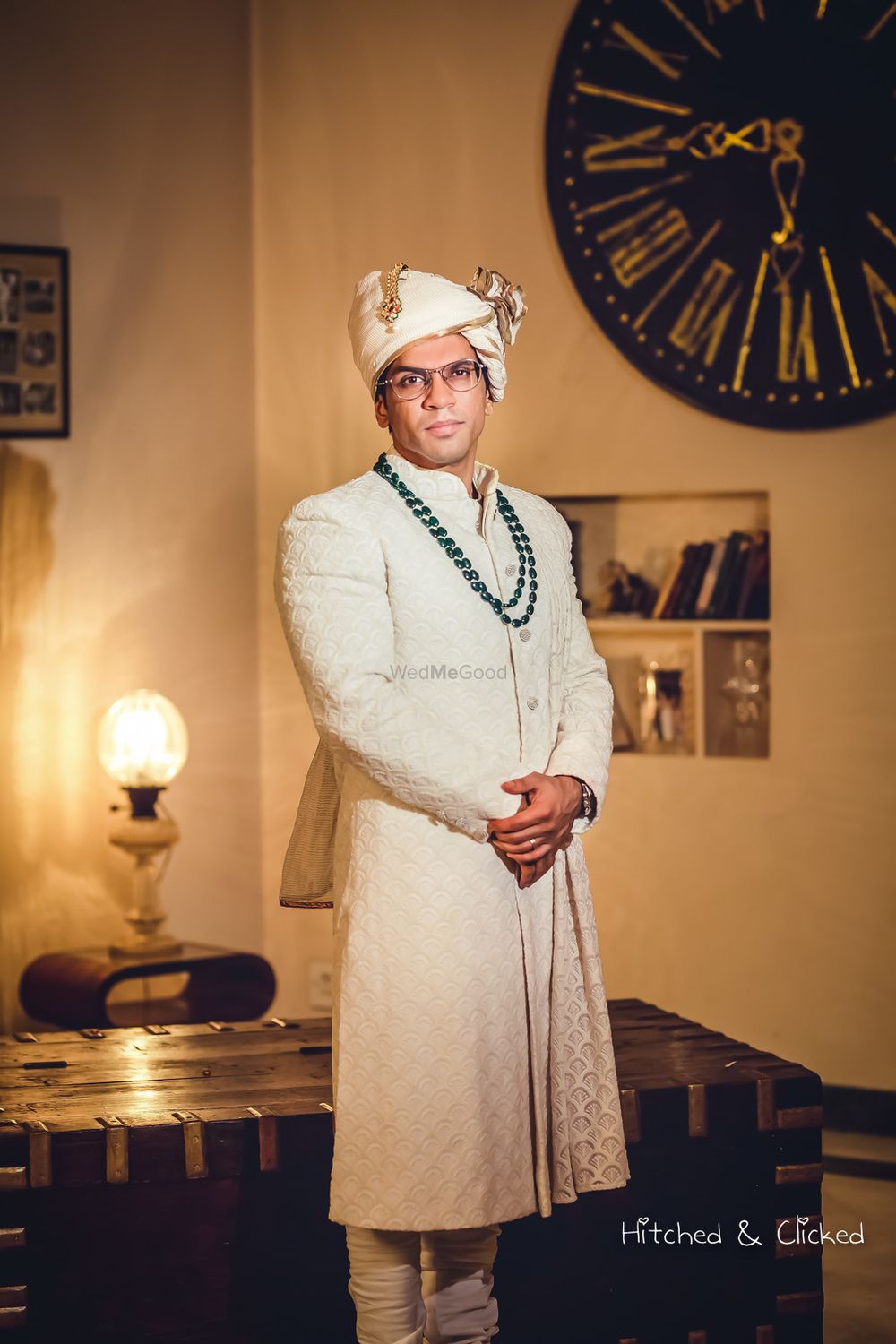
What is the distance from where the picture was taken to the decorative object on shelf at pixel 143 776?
11.6 feet

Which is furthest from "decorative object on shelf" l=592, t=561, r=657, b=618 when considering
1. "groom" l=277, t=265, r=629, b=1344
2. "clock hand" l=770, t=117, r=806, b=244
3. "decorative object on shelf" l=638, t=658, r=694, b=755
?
"groom" l=277, t=265, r=629, b=1344

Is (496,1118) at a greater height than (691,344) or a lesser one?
lesser

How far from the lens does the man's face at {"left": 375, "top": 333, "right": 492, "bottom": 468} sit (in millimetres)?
1922

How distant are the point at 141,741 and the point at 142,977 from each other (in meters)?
0.57

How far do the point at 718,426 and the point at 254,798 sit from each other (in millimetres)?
1612

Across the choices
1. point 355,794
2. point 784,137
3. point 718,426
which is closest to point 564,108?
point 784,137

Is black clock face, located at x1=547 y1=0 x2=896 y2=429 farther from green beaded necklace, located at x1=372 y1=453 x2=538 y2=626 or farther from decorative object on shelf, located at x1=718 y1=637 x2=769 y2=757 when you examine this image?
green beaded necklace, located at x1=372 y1=453 x2=538 y2=626

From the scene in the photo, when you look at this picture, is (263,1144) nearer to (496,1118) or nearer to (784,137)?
(496,1118)

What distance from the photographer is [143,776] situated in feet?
11.7

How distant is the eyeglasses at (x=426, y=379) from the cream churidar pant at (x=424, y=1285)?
1100mm

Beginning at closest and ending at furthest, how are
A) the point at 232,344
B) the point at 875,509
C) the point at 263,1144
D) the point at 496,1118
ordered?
the point at 496,1118 < the point at 263,1144 < the point at 875,509 < the point at 232,344

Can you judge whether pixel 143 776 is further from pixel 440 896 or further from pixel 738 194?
pixel 738 194

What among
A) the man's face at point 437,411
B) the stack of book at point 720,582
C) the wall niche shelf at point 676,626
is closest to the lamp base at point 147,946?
the wall niche shelf at point 676,626

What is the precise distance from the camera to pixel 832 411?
11.8 feet
